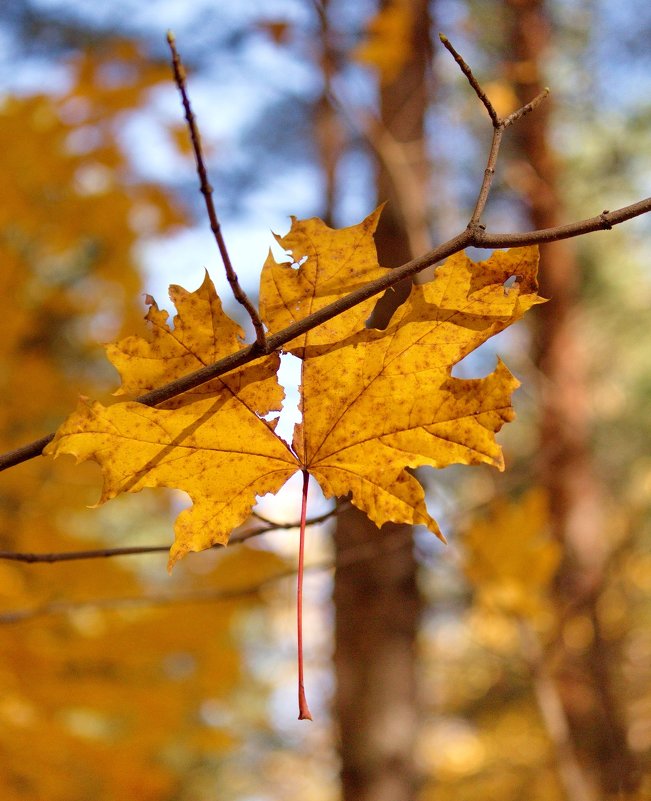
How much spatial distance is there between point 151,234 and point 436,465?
2645 millimetres

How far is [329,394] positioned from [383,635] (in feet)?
4.63

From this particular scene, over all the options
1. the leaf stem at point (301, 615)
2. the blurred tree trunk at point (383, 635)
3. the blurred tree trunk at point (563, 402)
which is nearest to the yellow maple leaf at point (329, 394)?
the leaf stem at point (301, 615)

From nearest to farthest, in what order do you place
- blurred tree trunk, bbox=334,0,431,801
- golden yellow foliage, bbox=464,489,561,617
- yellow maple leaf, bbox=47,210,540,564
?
yellow maple leaf, bbox=47,210,540,564 → golden yellow foliage, bbox=464,489,561,617 → blurred tree trunk, bbox=334,0,431,801

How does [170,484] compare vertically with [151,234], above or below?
below

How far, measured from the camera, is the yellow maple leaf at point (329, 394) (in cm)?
45

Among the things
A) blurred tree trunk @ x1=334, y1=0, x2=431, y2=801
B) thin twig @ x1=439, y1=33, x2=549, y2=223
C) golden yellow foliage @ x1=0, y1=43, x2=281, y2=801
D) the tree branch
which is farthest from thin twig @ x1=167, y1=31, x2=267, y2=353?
golden yellow foliage @ x1=0, y1=43, x2=281, y2=801

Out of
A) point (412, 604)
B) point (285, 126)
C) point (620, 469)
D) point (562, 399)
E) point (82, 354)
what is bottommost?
point (412, 604)

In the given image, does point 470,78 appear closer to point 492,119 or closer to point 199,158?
point 492,119

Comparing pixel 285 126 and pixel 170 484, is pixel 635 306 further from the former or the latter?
pixel 170 484

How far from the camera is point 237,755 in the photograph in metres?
7.21

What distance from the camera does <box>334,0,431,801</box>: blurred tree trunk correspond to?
165 centimetres

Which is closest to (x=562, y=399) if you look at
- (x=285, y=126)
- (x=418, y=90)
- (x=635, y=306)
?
(x=285, y=126)

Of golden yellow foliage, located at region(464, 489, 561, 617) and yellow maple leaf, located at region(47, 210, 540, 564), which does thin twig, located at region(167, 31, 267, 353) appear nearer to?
yellow maple leaf, located at region(47, 210, 540, 564)

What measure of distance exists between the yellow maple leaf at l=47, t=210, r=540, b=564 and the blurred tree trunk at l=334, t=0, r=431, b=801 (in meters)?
1.08
